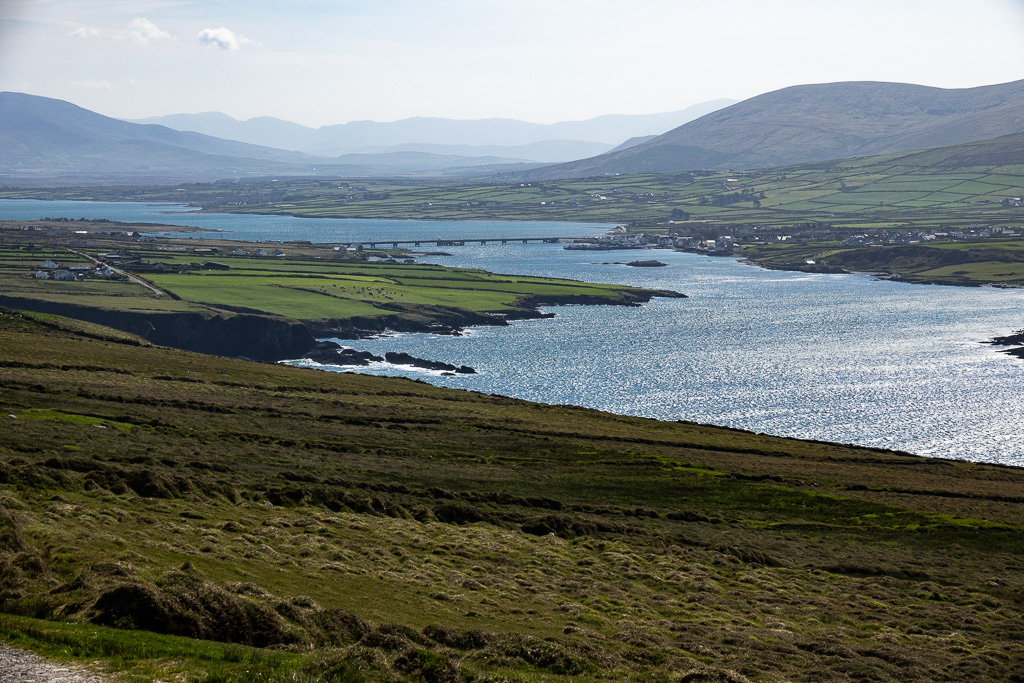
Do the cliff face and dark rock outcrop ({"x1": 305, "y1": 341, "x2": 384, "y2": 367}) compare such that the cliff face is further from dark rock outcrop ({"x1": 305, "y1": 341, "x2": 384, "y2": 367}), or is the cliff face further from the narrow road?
the narrow road

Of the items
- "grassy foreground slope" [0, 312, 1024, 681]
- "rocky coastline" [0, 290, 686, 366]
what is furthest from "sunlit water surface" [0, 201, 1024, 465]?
"grassy foreground slope" [0, 312, 1024, 681]

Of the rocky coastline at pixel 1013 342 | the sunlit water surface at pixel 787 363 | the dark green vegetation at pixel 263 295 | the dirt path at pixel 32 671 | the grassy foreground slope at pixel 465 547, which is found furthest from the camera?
the rocky coastline at pixel 1013 342

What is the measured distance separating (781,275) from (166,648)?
193 m

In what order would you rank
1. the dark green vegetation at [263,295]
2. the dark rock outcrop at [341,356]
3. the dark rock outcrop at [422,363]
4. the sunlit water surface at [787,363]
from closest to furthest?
the sunlit water surface at [787,363]
the dark rock outcrop at [422,363]
the dark rock outcrop at [341,356]
the dark green vegetation at [263,295]

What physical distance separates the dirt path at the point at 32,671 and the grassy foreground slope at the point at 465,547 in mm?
505

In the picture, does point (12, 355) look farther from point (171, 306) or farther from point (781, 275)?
point (781, 275)

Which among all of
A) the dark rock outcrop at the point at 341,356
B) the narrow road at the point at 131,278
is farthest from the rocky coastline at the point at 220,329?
the narrow road at the point at 131,278

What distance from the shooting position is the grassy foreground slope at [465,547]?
61.4ft

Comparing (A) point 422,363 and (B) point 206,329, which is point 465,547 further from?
(B) point 206,329

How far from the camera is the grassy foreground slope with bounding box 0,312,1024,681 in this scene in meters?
18.7

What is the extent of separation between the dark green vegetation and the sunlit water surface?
296 inches

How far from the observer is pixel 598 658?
826 inches

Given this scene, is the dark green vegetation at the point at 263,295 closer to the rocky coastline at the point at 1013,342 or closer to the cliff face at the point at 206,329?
the cliff face at the point at 206,329

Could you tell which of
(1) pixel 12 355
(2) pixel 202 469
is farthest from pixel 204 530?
(1) pixel 12 355
